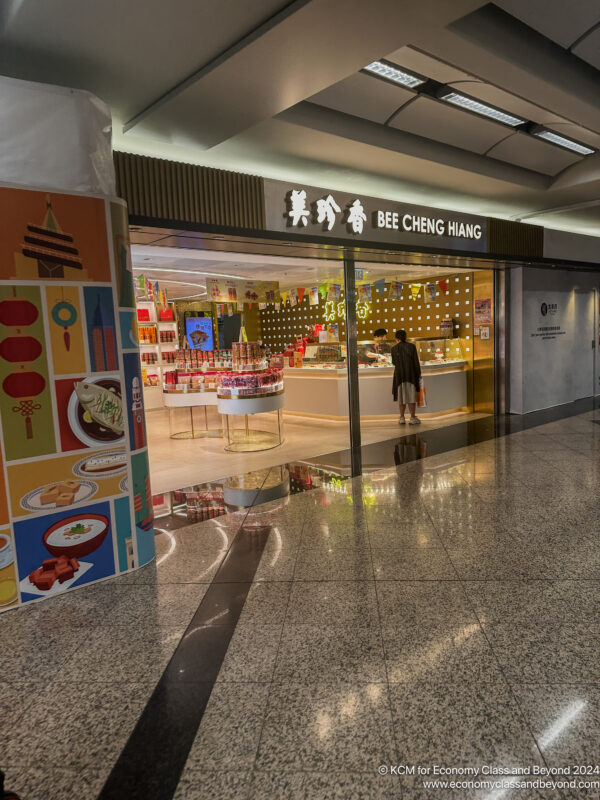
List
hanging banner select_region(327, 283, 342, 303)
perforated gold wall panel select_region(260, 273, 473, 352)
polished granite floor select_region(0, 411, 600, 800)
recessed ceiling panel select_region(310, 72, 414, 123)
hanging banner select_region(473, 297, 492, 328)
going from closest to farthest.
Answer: polished granite floor select_region(0, 411, 600, 800), recessed ceiling panel select_region(310, 72, 414, 123), hanging banner select_region(473, 297, 492, 328), perforated gold wall panel select_region(260, 273, 473, 352), hanging banner select_region(327, 283, 342, 303)

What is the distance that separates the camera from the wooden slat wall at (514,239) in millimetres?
8125

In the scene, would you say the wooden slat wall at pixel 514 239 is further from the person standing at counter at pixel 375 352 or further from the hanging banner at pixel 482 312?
the person standing at counter at pixel 375 352

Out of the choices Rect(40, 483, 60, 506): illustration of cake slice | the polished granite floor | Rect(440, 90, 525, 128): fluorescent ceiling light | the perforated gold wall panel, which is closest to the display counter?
the perforated gold wall panel

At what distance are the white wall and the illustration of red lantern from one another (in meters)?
8.57

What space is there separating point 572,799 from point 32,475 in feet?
10.4

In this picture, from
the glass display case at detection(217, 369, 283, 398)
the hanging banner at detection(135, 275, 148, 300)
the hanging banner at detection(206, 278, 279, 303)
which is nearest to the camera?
the glass display case at detection(217, 369, 283, 398)

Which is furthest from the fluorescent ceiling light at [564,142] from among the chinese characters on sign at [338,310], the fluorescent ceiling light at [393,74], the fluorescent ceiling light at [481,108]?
the chinese characters on sign at [338,310]

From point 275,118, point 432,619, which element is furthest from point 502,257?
point 432,619

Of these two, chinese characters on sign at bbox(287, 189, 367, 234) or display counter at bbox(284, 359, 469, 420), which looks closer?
chinese characters on sign at bbox(287, 189, 367, 234)

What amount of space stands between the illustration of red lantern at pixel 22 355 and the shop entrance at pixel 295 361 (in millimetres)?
2078

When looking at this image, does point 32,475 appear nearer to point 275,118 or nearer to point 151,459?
point 275,118

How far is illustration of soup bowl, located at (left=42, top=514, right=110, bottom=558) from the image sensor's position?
343 cm

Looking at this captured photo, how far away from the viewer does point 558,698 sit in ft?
7.48

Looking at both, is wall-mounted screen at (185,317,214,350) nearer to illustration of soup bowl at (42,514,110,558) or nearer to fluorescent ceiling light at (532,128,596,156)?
fluorescent ceiling light at (532,128,596,156)
